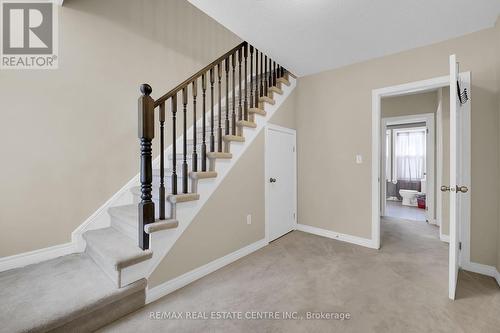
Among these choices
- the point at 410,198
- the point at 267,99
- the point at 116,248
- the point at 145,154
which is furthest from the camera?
the point at 410,198

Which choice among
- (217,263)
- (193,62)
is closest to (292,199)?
(217,263)

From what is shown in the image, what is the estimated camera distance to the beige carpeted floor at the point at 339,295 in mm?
1560

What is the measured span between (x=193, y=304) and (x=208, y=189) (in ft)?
3.37

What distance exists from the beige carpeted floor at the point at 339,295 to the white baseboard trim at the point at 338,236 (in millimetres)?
173

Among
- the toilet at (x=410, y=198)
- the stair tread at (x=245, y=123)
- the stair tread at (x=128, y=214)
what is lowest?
the toilet at (x=410, y=198)

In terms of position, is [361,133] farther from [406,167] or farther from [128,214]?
[406,167]

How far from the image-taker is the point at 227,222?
8.23ft

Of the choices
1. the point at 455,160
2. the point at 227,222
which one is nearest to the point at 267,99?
the point at 227,222

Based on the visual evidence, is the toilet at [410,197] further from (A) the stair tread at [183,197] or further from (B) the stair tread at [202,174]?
(A) the stair tread at [183,197]

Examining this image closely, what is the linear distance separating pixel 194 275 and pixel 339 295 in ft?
4.52
